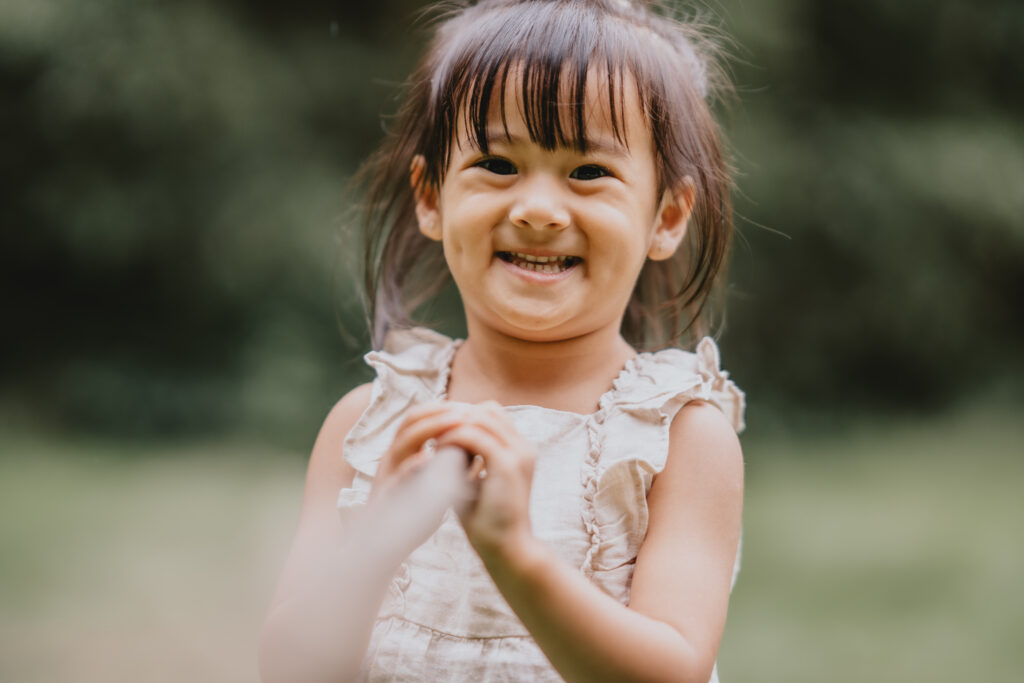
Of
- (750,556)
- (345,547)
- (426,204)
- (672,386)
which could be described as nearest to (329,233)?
(750,556)

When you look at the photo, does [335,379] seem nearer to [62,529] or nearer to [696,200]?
[62,529]

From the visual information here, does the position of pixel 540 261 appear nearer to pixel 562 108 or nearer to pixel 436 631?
pixel 562 108

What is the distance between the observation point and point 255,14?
286 centimetres

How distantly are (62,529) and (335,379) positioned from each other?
819mm

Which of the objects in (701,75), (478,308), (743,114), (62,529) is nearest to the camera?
(478,308)

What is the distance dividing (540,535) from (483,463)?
18cm

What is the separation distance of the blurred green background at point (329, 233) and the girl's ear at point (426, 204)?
1731 mm

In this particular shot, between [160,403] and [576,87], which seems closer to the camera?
[576,87]

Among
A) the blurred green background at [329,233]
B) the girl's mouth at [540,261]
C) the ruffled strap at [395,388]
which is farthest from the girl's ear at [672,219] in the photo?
the blurred green background at [329,233]

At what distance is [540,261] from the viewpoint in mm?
838

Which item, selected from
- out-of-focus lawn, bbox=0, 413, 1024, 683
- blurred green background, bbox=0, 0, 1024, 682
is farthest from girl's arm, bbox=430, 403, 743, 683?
blurred green background, bbox=0, 0, 1024, 682

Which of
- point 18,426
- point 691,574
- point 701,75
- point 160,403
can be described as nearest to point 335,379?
point 160,403

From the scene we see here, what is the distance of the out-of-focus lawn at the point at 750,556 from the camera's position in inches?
69.4

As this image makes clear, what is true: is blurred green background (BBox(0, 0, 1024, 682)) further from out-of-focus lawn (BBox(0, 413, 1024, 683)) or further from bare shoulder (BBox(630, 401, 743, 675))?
bare shoulder (BBox(630, 401, 743, 675))
